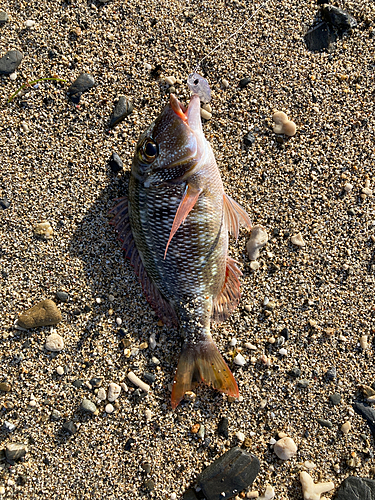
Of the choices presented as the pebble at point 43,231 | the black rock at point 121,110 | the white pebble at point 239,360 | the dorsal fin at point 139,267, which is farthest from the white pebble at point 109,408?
the black rock at point 121,110

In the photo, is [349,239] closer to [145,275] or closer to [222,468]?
[145,275]

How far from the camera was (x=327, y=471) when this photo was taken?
3100 millimetres

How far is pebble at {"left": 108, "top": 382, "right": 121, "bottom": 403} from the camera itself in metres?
3.07

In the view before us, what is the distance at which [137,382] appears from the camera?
311 cm

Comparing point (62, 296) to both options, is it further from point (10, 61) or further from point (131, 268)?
point (10, 61)

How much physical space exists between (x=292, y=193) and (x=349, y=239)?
763 mm

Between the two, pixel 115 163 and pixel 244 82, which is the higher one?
pixel 244 82

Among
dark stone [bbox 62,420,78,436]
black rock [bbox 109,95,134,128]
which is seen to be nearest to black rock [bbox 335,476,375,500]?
dark stone [bbox 62,420,78,436]

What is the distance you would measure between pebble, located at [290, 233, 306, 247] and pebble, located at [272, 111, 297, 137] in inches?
41.9

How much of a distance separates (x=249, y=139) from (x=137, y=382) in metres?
2.72

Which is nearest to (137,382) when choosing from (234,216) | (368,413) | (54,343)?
(54,343)

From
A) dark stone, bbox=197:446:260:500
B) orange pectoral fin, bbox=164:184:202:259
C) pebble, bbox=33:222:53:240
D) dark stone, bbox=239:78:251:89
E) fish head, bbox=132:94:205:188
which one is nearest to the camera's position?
orange pectoral fin, bbox=164:184:202:259

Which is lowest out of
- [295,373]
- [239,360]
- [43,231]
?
[239,360]

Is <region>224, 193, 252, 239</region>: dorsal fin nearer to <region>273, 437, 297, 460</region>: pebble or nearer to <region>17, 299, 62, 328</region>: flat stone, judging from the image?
<region>17, 299, 62, 328</region>: flat stone
